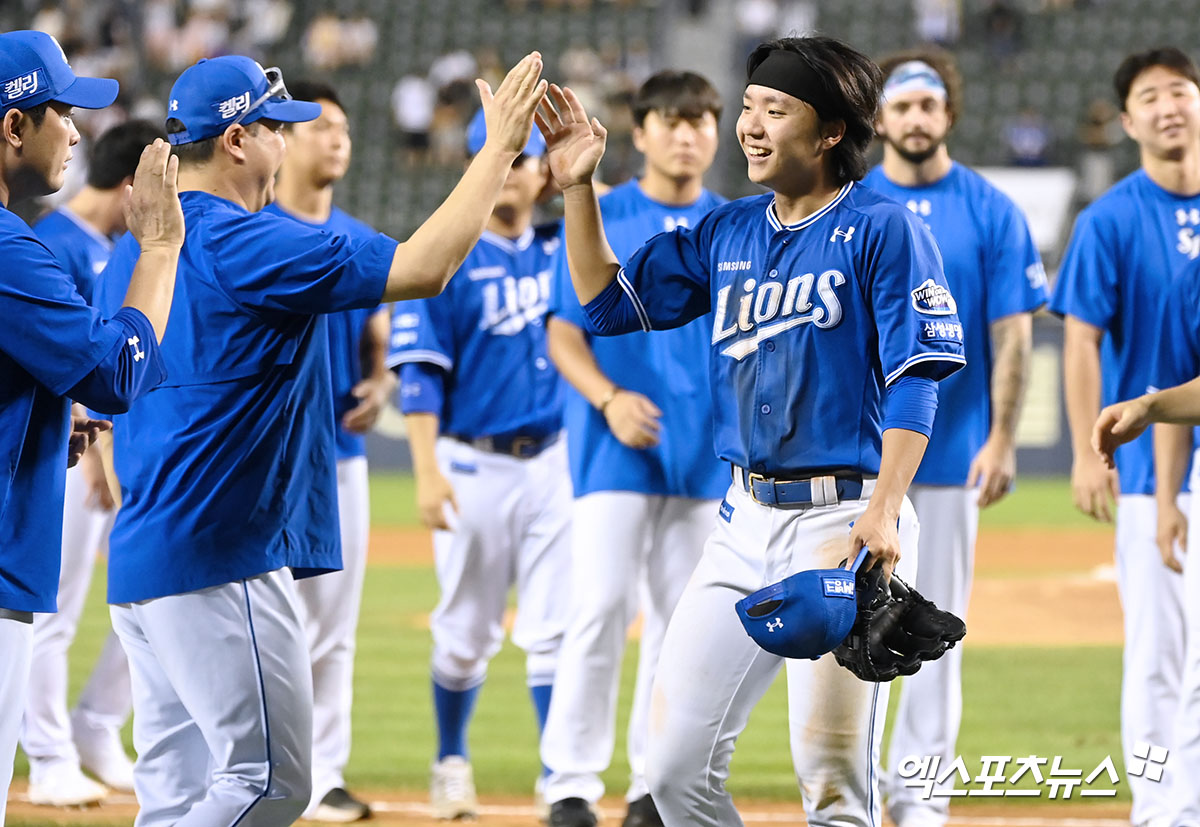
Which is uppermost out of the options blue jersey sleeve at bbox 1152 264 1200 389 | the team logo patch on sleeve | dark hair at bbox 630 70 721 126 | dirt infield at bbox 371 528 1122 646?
dark hair at bbox 630 70 721 126

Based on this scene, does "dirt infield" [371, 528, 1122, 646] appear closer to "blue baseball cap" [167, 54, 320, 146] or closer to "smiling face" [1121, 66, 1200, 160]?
"smiling face" [1121, 66, 1200, 160]

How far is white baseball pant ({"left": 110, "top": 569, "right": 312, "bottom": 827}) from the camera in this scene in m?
3.43

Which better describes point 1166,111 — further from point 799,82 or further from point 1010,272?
point 799,82

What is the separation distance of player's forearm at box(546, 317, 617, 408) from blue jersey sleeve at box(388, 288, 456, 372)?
18.2 inches

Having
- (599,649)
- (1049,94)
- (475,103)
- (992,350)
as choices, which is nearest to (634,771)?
(599,649)

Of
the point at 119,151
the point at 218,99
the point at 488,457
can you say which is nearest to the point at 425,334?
the point at 488,457

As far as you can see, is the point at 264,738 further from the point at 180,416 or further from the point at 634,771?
the point at 634,771

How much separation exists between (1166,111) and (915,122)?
2.68 ft

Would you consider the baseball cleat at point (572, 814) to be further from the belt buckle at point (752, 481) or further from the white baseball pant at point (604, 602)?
the belt buckle at point (752, 481)

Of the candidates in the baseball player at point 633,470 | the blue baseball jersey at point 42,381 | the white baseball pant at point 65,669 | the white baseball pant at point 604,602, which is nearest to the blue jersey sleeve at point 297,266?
the blue baseball jersey at point 42,381

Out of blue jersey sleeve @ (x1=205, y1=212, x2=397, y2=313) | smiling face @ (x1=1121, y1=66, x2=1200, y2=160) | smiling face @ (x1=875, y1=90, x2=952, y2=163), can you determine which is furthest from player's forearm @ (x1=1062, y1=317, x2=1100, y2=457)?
blue jersey sleeve @ (x1=205, y1=212, x2=397, y2=313)

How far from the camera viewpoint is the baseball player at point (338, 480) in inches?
210

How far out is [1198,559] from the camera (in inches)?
170

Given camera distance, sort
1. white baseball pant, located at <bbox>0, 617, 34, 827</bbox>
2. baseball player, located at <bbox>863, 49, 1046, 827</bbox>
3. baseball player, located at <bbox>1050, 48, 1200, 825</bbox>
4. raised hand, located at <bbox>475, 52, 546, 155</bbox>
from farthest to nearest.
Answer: baseball player, located at <bbox>863, 49, 1046, 827</bbox> < baseball player, located at <bbox>1050, 48, 1200, 825</bbox> < raised hand, located at <bbox>475, 52, 546, 155</bbox> < white baseball pant, located at <bbox>0, 617, 34, 827</bbox>
